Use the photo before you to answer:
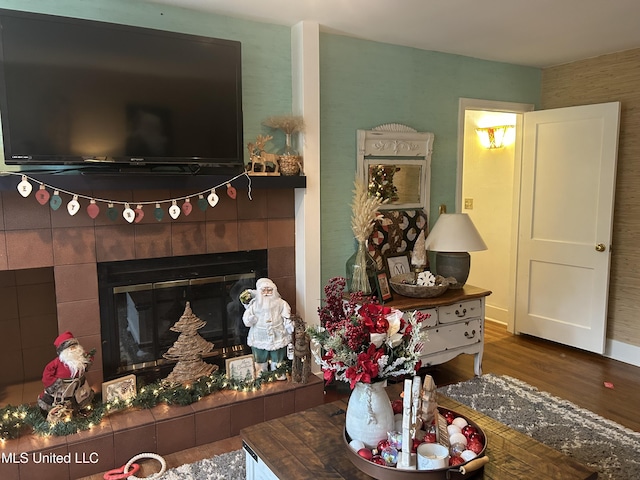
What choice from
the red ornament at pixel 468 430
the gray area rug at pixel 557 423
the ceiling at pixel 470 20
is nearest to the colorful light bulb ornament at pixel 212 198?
the ceiling at pixel 470 20

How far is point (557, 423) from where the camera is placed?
2.87 metres

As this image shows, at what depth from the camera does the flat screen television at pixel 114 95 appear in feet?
7.57

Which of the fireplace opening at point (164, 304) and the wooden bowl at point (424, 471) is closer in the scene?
the wooden bowl at point (424, 471)

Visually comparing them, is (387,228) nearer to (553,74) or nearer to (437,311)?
(437,311)

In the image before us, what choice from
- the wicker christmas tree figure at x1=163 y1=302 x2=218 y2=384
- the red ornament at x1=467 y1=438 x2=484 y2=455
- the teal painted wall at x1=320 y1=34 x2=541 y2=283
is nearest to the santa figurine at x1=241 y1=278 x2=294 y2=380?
the wicker christmas tree figure at x1=163 y1=302 x2=218 y2=384

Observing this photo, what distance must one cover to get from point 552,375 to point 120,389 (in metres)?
2.92

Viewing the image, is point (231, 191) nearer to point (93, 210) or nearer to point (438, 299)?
point (93, 210)

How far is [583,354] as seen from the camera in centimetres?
402

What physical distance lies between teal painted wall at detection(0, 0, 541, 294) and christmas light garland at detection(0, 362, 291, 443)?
3.04 ft

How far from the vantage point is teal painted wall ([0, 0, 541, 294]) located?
2.78m

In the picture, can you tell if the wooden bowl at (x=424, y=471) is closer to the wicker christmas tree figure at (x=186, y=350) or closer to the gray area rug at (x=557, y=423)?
the gray area rug at (x=557, y=423)

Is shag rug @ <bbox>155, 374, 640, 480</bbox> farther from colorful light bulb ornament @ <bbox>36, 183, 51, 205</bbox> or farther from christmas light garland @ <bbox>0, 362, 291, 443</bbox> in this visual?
colorful light bulb ornament @ <bbox>36, 183, 51, 205</bbox>

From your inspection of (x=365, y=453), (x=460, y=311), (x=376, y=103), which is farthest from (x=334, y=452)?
(x=376, y=103)

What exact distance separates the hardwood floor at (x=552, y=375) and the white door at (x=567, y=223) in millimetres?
158
